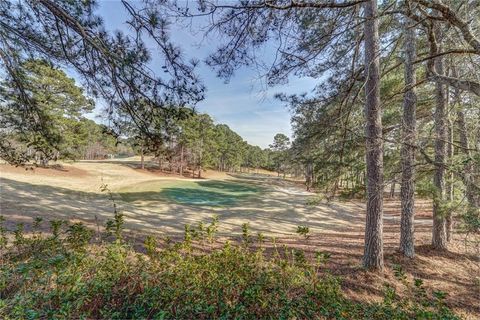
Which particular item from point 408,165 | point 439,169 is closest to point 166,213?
point 408,165

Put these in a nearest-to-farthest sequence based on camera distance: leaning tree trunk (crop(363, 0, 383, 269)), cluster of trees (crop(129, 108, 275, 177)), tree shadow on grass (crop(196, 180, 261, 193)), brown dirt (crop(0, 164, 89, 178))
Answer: cluster of trees (crop(129, 108, 275, 177))
leaning tree trunk (crop(363, 0, 383, 269))
brown dirt (crop(0, 164, 89, 178))
tree shadow on grass (crop(196, 180, 261, 193))

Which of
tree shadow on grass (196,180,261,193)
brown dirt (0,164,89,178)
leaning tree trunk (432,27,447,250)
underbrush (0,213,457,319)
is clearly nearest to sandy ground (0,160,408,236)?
brown dirt (0,164,89,178)

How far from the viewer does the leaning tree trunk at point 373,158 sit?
403 cm

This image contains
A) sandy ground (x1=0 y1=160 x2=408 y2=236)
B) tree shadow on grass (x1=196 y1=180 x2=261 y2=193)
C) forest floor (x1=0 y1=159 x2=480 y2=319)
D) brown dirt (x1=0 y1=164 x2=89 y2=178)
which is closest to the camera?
forest floor (x1=0 y1=159 x2=480 y2=319)

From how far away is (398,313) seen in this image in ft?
6.80

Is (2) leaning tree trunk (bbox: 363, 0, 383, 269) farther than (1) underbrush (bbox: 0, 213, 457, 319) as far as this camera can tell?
Yes

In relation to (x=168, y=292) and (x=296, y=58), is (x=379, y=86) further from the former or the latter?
(x=168, y=292)

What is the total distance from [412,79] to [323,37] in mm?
3544

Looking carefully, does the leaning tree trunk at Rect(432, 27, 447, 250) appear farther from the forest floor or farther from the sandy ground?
the sandy ground

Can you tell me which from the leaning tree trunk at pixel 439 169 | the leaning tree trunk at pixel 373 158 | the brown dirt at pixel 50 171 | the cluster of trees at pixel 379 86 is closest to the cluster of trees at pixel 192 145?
the cluster of trees at pixel 379 86

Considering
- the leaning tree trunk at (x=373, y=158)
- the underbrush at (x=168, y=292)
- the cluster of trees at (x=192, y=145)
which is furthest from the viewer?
the leaning tree trunk at (x=373, y=158)

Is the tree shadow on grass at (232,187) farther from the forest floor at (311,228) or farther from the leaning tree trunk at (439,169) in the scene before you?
the leaning tree trunk at (439,169)

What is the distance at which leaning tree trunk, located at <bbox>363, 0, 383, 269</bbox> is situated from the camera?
4.03 m

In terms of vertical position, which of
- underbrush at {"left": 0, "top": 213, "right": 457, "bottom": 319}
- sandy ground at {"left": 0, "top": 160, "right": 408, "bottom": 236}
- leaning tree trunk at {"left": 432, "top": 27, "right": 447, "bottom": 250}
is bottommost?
sandy ground at {"left": 0, "top": 160, "right": 408, "bottom": 236}
